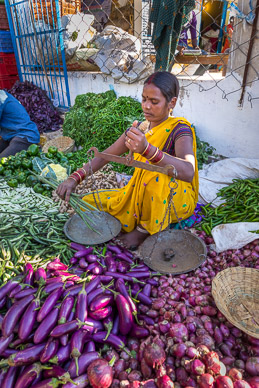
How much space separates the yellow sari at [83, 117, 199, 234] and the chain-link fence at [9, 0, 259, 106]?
1.63 m

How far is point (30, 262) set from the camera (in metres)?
2.03

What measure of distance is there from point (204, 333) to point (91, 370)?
2.10 feet

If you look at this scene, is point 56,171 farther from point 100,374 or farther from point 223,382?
point 223,382

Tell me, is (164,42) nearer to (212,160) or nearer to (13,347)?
(212,160)

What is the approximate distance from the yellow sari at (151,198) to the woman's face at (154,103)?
0.09m

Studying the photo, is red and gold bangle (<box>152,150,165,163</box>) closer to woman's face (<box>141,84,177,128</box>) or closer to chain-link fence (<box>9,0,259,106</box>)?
woman's face (<box>141,84,177,128</box>)

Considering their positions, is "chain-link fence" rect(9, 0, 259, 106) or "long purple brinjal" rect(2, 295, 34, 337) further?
"chain-link fence" rect(9, 0, 259, 106)

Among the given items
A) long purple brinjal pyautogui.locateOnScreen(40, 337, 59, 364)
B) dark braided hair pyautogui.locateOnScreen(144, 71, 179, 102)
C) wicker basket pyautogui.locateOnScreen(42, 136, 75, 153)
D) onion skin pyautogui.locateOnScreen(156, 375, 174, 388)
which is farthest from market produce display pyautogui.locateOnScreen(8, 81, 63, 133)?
onion skin pyautogui.locateOnScreen(156, 375, 174, 388)

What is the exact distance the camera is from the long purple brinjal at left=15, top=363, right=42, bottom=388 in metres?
1.29

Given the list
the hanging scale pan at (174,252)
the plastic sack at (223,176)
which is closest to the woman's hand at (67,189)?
the hanging scale pan at (174,252)

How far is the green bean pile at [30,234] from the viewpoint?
2113 millimetres

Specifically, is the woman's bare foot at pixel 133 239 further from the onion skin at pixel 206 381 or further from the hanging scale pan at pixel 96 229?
the onion skin at pixel 206 381

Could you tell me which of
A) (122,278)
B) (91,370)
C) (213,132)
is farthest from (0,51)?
(91,370)

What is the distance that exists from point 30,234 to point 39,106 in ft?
17.3
